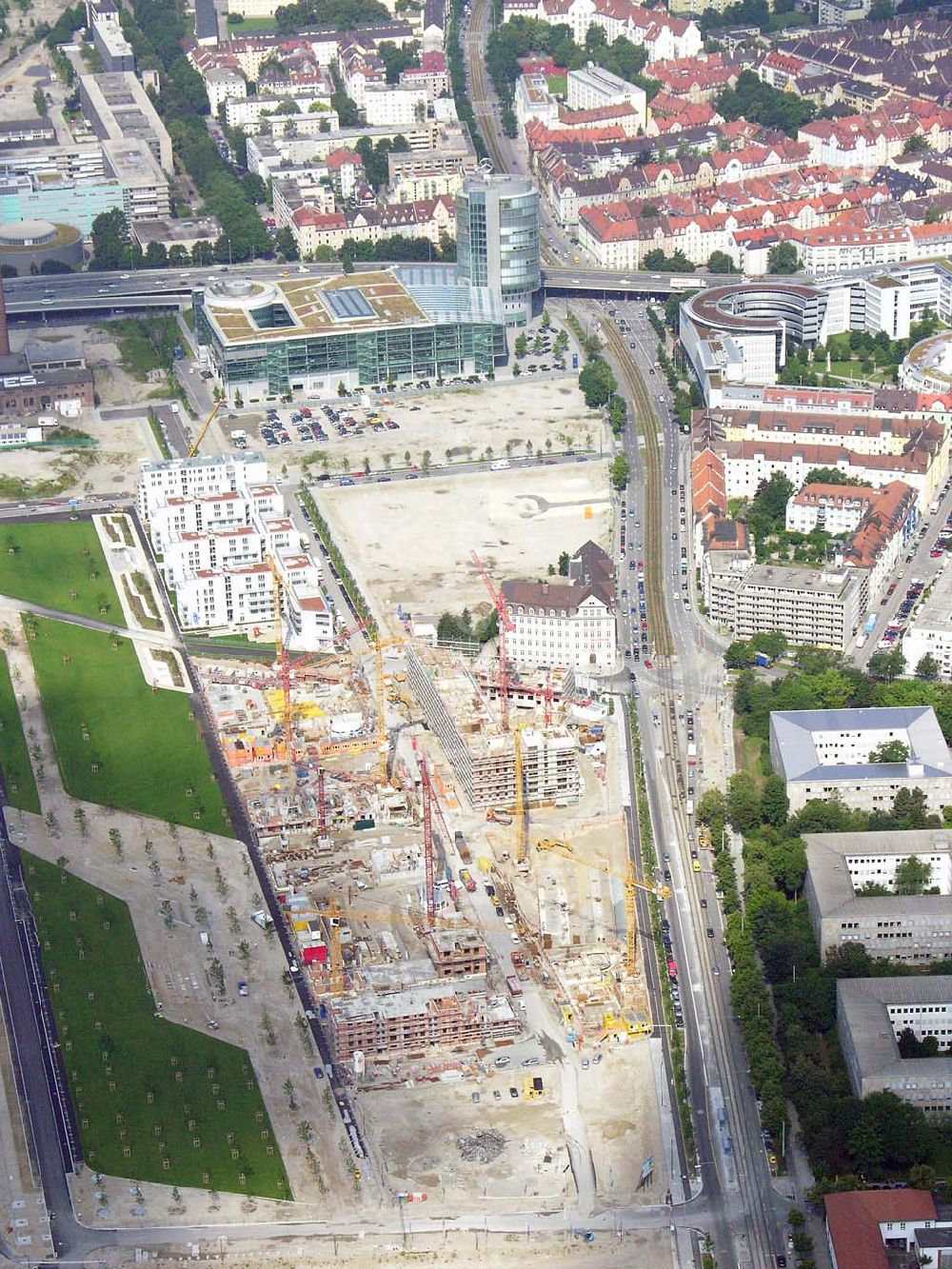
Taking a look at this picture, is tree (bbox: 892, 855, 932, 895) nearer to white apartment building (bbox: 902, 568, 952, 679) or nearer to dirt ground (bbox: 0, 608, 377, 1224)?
white apartment building (bbox: 902, 568, 952, 679)

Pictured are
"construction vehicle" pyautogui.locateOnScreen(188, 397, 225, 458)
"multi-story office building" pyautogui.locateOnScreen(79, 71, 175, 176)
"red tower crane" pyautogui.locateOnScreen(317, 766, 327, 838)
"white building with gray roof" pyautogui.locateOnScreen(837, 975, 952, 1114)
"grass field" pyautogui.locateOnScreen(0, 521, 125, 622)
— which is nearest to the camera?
"white building with gray roof" pyautogui.locateOnScreen(837, 975, 952, 1114)

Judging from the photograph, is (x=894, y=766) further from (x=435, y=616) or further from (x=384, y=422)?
(x=384, y=422)

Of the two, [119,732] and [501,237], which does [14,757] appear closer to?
[119,732]

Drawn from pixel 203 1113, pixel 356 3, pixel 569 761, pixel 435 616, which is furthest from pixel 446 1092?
pixel 356 3

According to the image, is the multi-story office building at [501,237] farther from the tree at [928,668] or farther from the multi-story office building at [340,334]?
the tree at [928,668]

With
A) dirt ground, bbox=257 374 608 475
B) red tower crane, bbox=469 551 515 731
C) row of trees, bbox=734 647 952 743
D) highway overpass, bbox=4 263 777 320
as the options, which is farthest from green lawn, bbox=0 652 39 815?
highway overpass, bbox=4 263 777 320

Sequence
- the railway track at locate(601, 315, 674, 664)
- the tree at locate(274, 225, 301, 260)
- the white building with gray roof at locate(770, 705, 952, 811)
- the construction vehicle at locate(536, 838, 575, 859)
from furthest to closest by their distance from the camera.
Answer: the tree at locate(274, 225, 301, 260) → the railway track at locate(601, 315, 674, 664) → the white building with gray roof at locate(770, 705, 952, 811) → the construction vehicle at locate(536, 838, 575, 859)

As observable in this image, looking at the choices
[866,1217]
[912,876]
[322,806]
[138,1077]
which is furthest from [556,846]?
[866,1217]

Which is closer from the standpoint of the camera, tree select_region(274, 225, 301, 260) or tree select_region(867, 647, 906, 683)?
tree select_region(867, 647, 906, 683)
